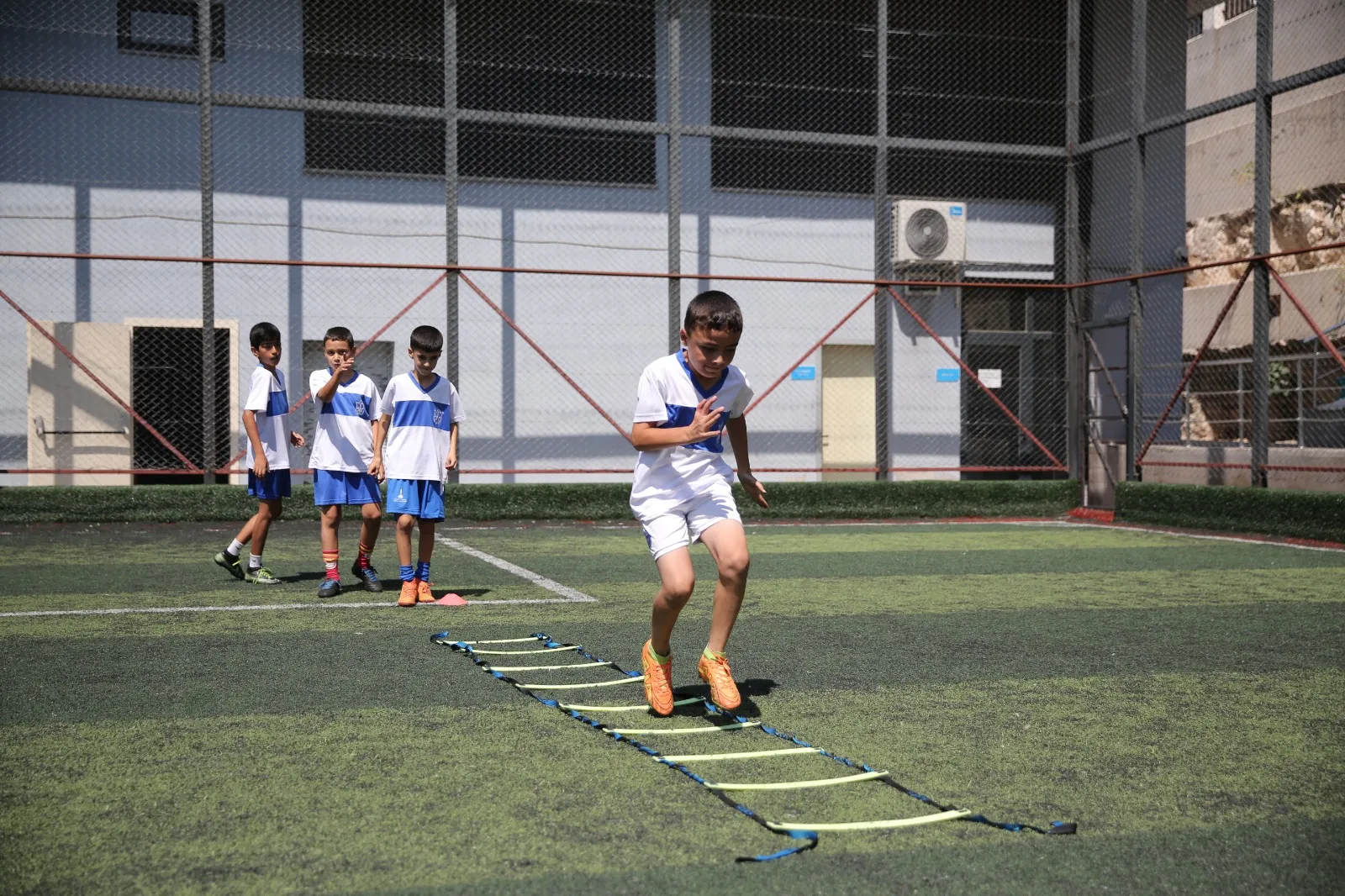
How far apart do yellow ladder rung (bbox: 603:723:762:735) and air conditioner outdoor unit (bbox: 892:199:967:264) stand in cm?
1308

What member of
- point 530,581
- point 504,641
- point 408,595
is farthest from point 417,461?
point 504,641

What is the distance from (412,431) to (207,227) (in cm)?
765

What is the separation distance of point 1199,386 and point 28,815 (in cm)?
1465

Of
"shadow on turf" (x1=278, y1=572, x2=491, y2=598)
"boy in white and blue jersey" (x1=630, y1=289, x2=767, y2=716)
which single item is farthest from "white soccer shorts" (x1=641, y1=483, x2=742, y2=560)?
"shadow on turf" (x1=278, y1=572, x2=491, y2=598)

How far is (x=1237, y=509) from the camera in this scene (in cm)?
1199

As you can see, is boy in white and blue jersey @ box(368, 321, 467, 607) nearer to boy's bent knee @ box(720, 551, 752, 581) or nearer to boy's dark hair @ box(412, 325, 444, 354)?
boy's dark hair @ box(412, 325, 444, 354)

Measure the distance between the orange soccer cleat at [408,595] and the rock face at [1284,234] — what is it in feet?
34.9

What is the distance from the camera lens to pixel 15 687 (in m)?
4.57

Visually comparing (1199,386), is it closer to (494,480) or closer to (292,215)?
(494,480)

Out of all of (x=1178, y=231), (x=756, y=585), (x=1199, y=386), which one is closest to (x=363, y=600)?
(x=756, y=585)

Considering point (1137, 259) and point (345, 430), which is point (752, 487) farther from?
point (1137, 259)

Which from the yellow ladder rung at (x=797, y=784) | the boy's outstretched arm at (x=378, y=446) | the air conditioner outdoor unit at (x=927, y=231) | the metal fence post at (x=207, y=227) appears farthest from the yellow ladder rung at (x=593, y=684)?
the air conditioner outdoor unit at (x=927, y=231)

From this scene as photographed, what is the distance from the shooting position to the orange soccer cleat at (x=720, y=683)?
4.18 m

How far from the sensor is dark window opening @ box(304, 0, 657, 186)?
1501 centimetres
